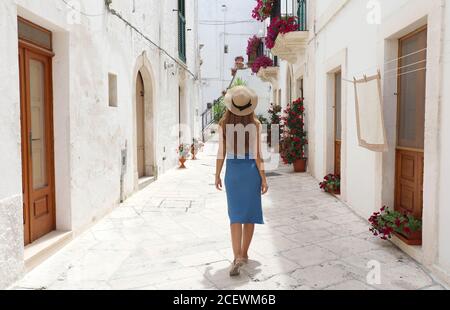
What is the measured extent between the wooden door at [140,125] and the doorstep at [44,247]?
4.51 meters

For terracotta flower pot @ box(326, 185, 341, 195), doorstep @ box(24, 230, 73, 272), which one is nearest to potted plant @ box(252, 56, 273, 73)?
terracotta flower pot @ box(326, 185, 341, 195)

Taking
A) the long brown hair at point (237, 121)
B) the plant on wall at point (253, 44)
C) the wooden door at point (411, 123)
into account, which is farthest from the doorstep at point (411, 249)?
the plant on wall at point (253, 44)

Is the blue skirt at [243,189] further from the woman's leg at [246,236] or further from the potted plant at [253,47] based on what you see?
the potted plant at [253,47]

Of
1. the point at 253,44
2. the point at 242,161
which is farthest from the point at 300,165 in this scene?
the point at 253,44

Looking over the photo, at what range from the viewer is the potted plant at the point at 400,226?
407 cm

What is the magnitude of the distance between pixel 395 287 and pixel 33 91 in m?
3.84

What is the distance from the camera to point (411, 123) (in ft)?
14.6

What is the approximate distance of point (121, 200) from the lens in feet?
22.8

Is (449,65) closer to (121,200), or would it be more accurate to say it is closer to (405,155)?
(405,155)

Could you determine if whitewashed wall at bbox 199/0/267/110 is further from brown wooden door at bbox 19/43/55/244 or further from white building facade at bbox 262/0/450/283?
brown wooden door at bbox 19/43/55/244

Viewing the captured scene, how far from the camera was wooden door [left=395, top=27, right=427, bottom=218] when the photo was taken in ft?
13.8

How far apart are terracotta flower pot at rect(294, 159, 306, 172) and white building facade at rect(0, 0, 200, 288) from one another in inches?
158

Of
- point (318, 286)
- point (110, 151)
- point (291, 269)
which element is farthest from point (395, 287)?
point (110, 151)

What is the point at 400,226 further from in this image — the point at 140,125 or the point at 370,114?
the point at 140,125
